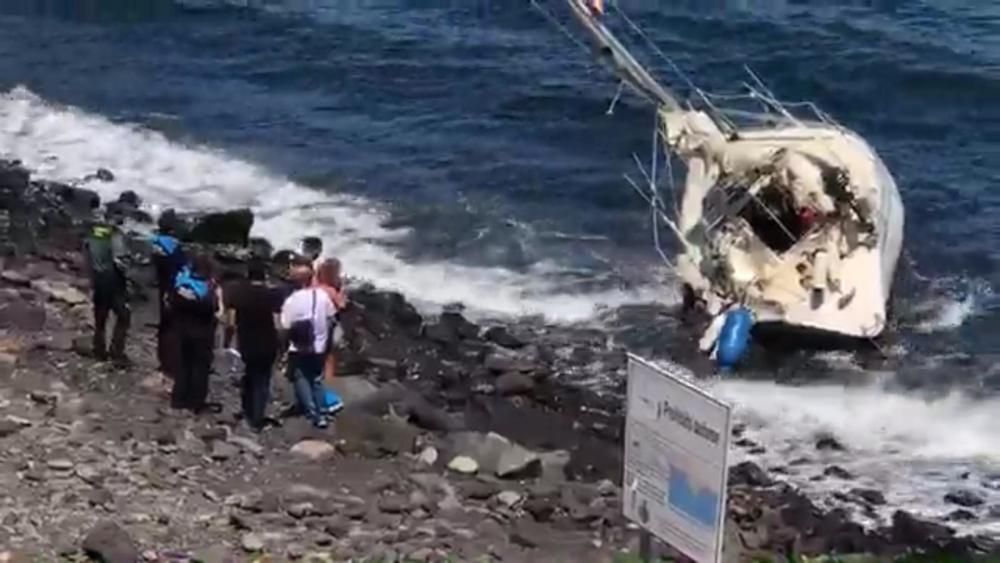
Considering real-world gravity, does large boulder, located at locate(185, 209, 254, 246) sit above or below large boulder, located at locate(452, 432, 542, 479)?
above

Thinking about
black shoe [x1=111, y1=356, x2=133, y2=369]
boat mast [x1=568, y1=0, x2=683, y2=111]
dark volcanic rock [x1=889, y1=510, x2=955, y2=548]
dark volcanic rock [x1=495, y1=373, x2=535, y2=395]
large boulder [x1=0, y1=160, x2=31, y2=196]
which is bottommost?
dark volcanic rock [x1=889, y1=510, x2=955, y2=548]

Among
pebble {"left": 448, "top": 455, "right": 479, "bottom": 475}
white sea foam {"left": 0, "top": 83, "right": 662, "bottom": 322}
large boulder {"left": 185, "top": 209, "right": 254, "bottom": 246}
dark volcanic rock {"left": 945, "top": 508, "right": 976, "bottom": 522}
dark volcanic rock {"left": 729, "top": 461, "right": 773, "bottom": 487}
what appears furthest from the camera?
large boulder {"left": 185, "top": 209, "right": 254, "bottom": 246}

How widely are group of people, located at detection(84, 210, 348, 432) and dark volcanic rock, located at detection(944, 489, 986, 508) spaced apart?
6.25m

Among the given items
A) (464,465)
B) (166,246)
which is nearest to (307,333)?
(166,246)

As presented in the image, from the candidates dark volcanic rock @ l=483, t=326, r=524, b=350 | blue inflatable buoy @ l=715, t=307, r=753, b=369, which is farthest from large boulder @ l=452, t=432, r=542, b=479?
blue inflatable buoy @ l=715, t=307, r=753, b=369

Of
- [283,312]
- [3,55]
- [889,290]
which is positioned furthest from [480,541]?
[3,55]

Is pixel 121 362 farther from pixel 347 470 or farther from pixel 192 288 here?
pixel 347 470

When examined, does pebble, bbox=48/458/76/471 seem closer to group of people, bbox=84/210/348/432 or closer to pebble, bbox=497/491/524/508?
group of people, bbox=84/210/348/432

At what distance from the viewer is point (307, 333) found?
16.1 metres

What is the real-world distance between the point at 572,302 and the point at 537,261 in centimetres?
197

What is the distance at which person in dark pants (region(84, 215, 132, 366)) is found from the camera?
56.5 feet

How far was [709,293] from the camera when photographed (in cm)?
2295

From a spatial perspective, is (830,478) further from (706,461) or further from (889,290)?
(706,461)

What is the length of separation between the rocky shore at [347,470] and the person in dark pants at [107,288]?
0.88 feet
